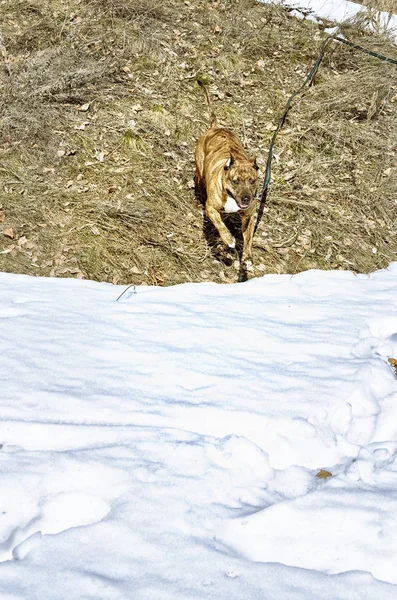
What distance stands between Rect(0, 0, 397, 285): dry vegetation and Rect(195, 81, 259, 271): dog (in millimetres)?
552

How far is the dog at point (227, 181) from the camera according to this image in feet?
16.3

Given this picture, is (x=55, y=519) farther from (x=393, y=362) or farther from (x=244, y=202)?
(x=244, y=202)

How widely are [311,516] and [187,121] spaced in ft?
20.6

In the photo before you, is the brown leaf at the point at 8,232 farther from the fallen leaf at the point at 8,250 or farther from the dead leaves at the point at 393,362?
the dead leaves at the point at 393,362

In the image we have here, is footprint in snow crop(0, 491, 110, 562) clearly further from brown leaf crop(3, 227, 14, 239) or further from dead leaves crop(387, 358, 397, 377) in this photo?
brown leaf crop(3, 227, 14, 239)

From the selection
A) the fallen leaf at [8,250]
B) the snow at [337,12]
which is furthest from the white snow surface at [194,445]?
the snow at [337,12]

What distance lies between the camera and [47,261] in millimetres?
5438

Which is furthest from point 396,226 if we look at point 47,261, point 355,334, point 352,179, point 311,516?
point 311,516

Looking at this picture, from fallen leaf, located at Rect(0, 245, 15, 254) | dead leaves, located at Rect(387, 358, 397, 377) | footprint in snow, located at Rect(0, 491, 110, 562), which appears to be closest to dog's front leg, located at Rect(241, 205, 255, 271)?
dead leaves, located at Rect(387, 358, 397, 377)

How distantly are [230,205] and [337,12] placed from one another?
730cm

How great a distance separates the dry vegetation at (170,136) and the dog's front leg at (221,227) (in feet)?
1.89

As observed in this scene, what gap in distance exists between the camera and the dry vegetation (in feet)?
19.2

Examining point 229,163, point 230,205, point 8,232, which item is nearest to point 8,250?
point 8,232

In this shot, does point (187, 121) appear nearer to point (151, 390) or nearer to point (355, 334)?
point (355, 334)
